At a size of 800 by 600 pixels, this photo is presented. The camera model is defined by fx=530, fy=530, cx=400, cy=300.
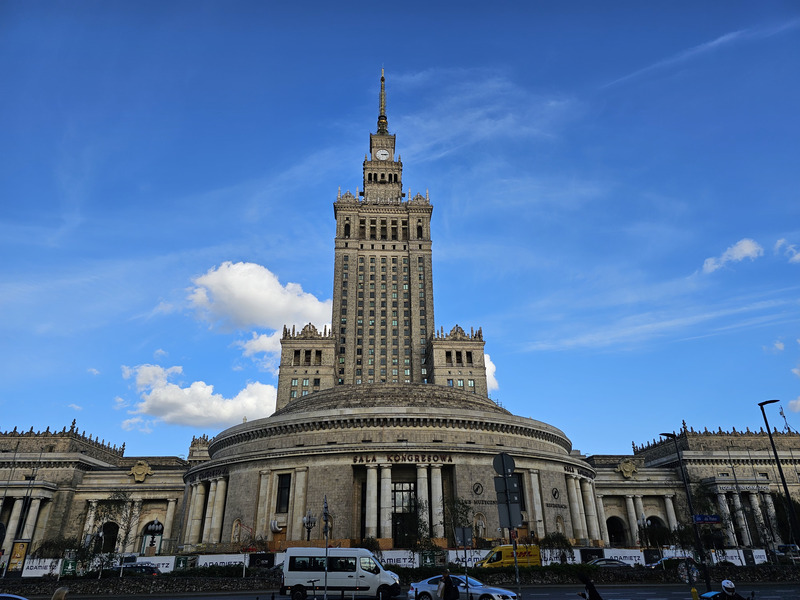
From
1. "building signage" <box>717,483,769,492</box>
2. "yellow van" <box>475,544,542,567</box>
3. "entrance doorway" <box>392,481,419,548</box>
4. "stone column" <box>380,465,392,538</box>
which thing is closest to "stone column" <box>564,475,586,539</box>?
"entrance doorway" <box>392,481,419,548</box>

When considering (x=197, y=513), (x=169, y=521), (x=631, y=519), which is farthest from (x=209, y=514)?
(x=631, y=519)

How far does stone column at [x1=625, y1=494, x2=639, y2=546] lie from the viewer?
79.5 meters

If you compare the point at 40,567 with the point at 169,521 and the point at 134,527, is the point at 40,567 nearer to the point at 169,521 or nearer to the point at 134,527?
the point at 169,521

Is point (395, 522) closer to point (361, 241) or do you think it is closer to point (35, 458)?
point (35, 458)

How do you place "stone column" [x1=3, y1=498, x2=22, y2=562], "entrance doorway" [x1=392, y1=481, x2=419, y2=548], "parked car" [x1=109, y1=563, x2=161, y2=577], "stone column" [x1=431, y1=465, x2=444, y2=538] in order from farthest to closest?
1. "stone column" [x1=3, y1=498, x2=22, y2=562]
2. "entrance doorway" [x1=392, y1=481, x2=419, y2=548]
3. "stone column" [x1=431, y1=465, x2=444, y2=538]
4. "parked car" [x1=109, y1=563, x2=161, y2=577]

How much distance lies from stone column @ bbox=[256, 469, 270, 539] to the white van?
86.8ft

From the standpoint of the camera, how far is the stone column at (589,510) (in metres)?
61.2

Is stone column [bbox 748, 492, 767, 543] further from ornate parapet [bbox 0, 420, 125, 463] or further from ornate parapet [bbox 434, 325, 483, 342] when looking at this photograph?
ornate parapet [bbox 0, 420, 125, 463]

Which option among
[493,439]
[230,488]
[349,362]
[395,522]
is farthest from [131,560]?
[349,362]

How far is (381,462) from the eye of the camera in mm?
52219

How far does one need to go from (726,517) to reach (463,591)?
7053cm

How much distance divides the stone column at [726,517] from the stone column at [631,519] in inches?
456

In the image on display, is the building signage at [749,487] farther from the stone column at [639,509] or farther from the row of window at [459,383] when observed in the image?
the row of window at [459,383]

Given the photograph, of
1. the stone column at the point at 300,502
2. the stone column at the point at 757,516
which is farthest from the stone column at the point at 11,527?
the stone column at the point at 757,516
